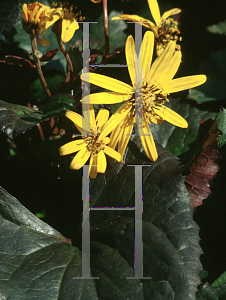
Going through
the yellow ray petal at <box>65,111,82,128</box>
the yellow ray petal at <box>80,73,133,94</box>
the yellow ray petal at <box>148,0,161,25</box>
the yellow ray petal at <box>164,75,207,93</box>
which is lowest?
the yellow ray petal at <box>65,111,82,128</box>

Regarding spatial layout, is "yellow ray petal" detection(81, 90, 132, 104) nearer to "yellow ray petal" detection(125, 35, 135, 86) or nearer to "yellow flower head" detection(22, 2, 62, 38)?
"yellow ray petal" detection(125, 35, 135, 86)

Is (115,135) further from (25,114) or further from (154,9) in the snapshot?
(154,9)

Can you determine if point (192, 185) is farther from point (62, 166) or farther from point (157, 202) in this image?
point (62, 166)

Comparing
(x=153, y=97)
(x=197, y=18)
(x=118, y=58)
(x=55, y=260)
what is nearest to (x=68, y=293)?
(x=55, y=260)

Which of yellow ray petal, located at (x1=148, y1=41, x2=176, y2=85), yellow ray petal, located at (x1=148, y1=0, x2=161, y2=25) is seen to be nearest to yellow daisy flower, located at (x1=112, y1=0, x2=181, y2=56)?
yellow ray petal, located at (x1=148, y1=0, x2=161, y2=25)

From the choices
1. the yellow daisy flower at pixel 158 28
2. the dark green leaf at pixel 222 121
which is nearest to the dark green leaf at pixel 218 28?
the yellow daisy flower at pixel 158 28

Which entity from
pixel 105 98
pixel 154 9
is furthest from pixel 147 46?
pixel 154 9
